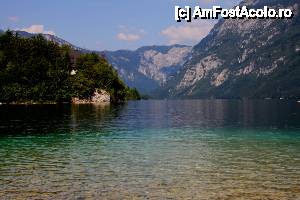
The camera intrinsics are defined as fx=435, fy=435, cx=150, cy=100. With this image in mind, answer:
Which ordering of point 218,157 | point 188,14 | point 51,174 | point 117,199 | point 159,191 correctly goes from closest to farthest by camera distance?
point 117,199 → point 159,191 → point 51,174 → point 218,157 → point 188,14

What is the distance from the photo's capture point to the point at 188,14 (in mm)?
106938

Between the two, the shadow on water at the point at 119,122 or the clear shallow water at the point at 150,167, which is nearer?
the clear shallow water at the point at 150,167

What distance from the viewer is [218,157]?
4475 cm

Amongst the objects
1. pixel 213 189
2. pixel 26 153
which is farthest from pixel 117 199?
pixel 26 153

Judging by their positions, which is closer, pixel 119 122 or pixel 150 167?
pixel 150 167

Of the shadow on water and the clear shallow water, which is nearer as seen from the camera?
the clear shallow water

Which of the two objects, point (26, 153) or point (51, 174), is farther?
point (26, 153)

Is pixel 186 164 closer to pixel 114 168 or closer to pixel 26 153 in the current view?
pixel 114 168

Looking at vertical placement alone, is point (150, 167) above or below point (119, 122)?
below

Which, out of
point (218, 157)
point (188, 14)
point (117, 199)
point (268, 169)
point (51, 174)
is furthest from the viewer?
point (188, 14)

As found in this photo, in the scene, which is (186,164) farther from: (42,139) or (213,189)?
(42,139)

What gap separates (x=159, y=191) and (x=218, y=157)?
1629 cm

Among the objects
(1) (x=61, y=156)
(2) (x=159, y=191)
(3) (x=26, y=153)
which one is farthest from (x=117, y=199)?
(3) (x=26, y=153)

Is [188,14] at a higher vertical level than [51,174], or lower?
higher
